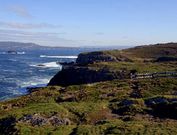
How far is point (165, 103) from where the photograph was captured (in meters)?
50.5

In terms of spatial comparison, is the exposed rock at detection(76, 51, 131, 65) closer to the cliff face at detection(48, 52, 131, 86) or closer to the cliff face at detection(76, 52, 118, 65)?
the cliff face at detection(76, 52, 118, 65)

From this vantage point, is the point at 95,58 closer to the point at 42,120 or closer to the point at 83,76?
the point at 83,76

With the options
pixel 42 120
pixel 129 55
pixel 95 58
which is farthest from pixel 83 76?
pixel 42 120

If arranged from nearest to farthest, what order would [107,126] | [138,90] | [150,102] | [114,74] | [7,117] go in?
[107,126] → [7,117] → [150,102] → [138,90] → [114,74]

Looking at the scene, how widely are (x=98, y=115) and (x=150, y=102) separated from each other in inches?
279

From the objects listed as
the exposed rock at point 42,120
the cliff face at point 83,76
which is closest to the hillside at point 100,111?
the exposed rock at point 42,120

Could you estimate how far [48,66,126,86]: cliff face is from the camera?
3723 inches

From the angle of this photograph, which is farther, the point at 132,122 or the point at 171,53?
the point at 171,53

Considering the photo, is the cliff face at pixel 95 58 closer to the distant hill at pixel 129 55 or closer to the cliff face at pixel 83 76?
the distant hill at pixel 129 55

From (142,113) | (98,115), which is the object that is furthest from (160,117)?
(98,115)

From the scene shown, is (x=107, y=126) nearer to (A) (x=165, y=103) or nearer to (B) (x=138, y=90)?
(A) (x=165, y=103)

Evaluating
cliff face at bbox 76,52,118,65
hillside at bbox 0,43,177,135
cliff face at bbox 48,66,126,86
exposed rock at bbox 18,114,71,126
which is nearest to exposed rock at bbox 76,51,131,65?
cliff face at bbox 76,52,118,65

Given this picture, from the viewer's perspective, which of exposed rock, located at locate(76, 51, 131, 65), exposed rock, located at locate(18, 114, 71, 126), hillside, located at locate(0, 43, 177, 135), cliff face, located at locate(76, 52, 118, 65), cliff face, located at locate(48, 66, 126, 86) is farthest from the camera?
cliff face, located at locate(76, 52, 118, 65)

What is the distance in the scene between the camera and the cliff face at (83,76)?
94562 mm
